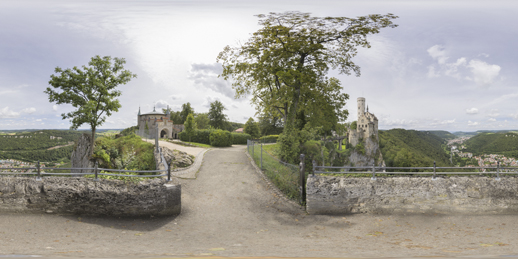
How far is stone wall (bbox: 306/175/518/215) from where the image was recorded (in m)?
9.58

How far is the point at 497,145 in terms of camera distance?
166 feet

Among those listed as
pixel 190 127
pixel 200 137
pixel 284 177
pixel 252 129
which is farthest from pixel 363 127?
pixel 284 177

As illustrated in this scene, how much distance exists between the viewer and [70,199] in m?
8.98

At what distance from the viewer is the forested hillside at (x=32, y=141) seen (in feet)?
82.2

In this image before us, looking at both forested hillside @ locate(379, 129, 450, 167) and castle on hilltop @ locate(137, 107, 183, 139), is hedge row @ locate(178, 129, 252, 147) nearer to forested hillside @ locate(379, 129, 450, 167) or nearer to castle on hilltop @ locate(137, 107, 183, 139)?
castle on hilltop @ locate(137, 107, 183, 139)

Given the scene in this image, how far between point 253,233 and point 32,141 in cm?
2905

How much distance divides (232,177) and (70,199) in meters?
6.98

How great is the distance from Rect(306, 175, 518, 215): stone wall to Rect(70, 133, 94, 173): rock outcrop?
16.7 metres

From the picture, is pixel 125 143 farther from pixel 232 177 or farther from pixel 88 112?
pixel 232 177

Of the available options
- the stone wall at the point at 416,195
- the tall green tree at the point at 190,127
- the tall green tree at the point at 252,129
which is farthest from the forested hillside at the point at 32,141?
the tall green tree at the point at 252,129

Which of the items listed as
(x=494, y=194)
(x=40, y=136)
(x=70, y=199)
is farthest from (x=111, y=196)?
(x=40, y=136)

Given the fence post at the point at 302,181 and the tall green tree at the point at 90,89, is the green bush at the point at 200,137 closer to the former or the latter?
the tall green tree at the point at 90,89

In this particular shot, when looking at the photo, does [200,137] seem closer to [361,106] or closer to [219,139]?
[219,139]

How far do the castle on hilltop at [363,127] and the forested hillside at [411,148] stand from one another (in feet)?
28.6
